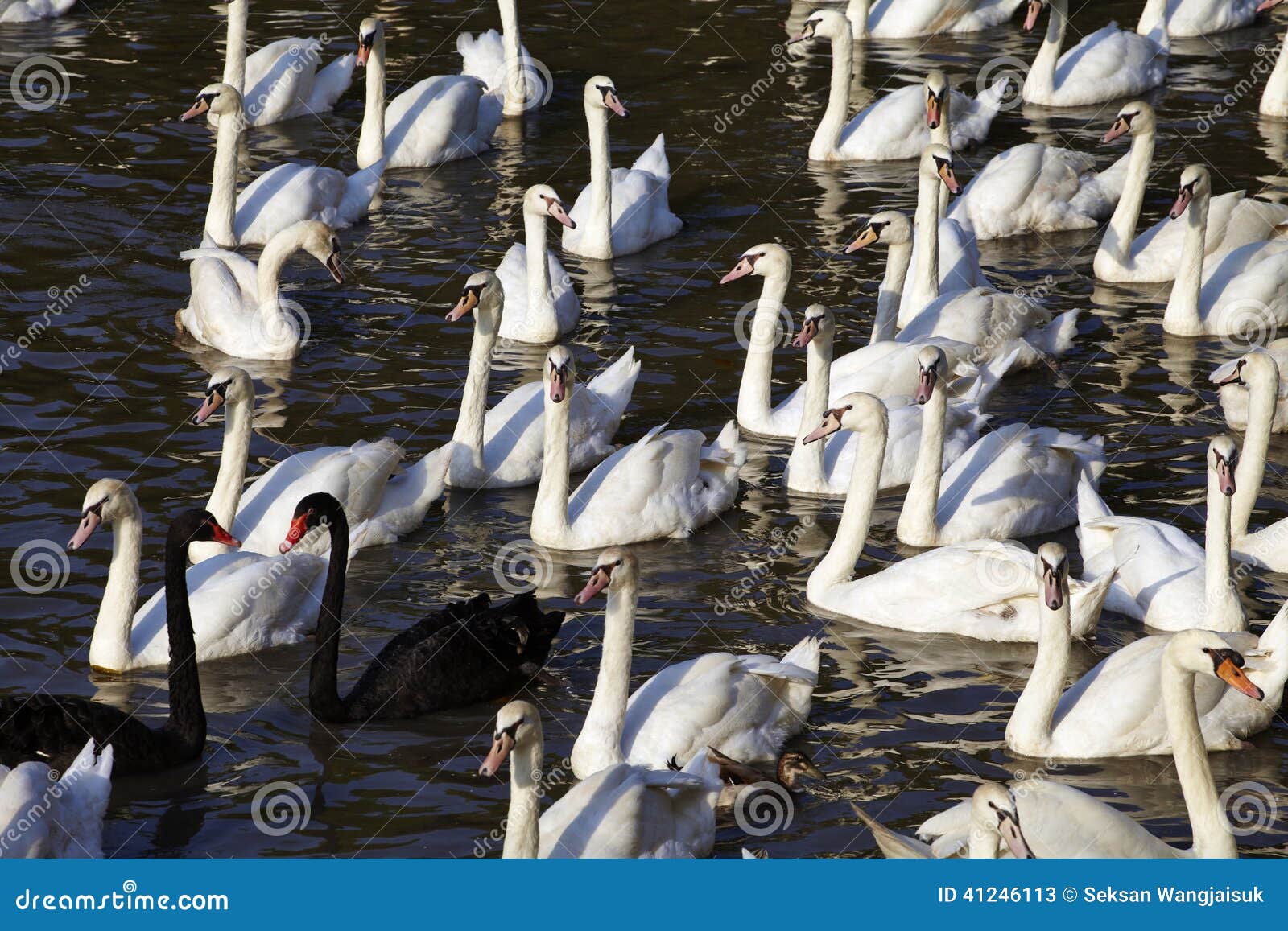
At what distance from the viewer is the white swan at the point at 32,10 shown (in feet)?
70.3

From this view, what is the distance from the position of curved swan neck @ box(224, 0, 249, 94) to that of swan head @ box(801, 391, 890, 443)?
9464mm

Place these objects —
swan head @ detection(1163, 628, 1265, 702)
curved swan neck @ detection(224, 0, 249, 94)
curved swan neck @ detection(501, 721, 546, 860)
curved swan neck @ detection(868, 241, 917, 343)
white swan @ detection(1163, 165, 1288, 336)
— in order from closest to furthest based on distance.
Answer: curved swan neck @ detection(501, 721, 546, 860)
swan head @ detection(1163, 628, 1265, 702)
curved swan neck @ detection(868, 241, 917, 343)
white swan @ detection(1163, 165, 1288, 336)
curved swan neck @ detection(224, 0, 249, 94)

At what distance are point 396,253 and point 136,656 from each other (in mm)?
6740

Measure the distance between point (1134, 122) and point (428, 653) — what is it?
28.5ft

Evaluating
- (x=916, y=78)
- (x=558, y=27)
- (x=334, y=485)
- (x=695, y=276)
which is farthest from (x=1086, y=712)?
(x=558, y=27)

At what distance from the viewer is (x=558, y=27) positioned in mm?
22141

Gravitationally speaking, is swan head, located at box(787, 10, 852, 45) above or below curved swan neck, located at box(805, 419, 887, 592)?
above

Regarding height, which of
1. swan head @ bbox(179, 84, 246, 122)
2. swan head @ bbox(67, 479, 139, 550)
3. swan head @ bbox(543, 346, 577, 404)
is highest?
swan head @ bbox(179, 84, 246, 122)

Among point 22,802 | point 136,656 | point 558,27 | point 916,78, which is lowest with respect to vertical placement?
point 22,802

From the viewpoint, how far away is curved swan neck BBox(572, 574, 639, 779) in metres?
8.73

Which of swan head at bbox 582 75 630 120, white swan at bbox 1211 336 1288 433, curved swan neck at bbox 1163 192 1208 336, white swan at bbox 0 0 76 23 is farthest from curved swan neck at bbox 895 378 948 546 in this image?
white swan at bbox 0 0 76 23

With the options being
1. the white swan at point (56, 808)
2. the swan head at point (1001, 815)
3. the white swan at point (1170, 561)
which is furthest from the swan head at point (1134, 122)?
the white swan at point (56, 808)

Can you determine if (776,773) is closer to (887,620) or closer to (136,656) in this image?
(887,620)

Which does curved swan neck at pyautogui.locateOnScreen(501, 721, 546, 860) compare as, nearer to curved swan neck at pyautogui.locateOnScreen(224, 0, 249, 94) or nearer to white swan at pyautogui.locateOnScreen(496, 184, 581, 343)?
white swan at pyautogui.locateOnScreen(496, 184, 581, 343)
